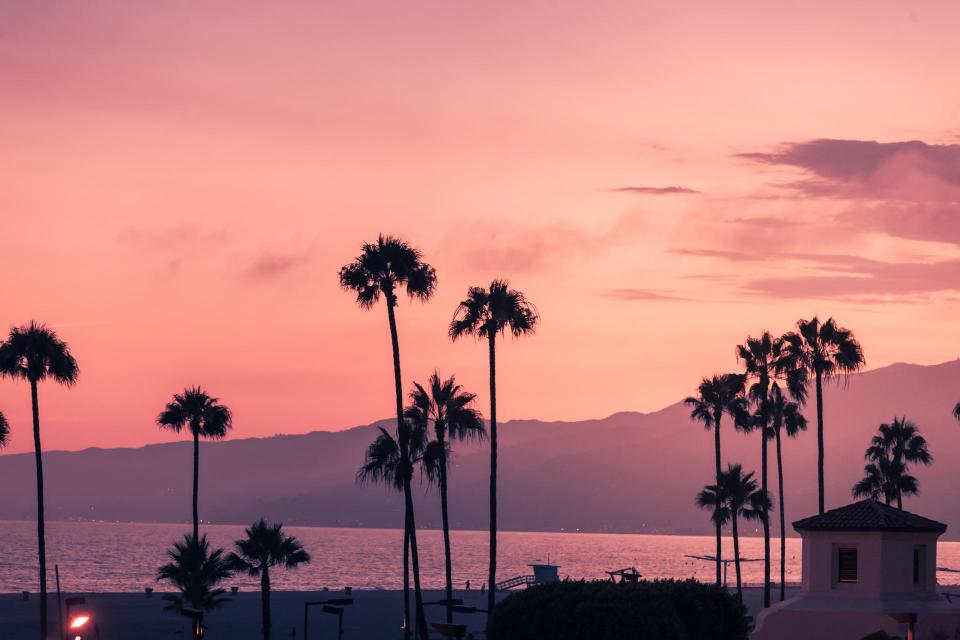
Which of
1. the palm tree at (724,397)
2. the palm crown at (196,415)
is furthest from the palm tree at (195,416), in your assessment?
the palm tree at (724,397)

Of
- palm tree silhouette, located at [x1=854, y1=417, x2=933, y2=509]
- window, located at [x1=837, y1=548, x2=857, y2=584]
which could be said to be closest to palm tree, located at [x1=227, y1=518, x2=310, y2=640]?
window, located at [x1=837, y1=548, x2=857, y2=584]

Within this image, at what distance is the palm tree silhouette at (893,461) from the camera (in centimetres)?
10262

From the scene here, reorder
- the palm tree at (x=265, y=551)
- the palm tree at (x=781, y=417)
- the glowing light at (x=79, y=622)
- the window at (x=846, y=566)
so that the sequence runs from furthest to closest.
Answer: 1. the palm tree at (x=781, y=417)
2. the palm tree at (x=265, y=551)
3. the window at (x=846, y=566)
4. the glowing light at (x=79, y=622)

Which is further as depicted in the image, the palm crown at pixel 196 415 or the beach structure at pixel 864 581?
the palm crown at pixel 196 415

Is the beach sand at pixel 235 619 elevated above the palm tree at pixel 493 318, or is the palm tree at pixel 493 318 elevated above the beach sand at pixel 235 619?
the palm tree at pixel 493 318

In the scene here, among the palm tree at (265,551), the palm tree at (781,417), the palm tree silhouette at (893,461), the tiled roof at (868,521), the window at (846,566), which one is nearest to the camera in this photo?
the tiled roof at (868,521)

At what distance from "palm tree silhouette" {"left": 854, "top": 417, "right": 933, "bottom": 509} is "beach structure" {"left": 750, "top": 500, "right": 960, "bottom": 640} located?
5013cm

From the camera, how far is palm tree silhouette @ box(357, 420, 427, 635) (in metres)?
65.9

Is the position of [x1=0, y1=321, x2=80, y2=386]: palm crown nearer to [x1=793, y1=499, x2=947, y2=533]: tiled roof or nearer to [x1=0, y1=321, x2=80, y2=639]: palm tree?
[x1=0, y1=321, x2=80, y2=639]: palm tree

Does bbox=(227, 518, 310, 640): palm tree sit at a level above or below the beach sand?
above

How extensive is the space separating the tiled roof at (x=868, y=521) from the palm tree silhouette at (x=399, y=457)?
19.3 metres

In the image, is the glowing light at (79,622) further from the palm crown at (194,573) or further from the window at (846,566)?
the window at (846,566)

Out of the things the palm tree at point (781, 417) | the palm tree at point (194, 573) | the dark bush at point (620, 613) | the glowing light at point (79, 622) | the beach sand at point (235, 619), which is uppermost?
the palm tree at point (781, 417)

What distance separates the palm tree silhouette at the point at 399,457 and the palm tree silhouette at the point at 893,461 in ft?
145
